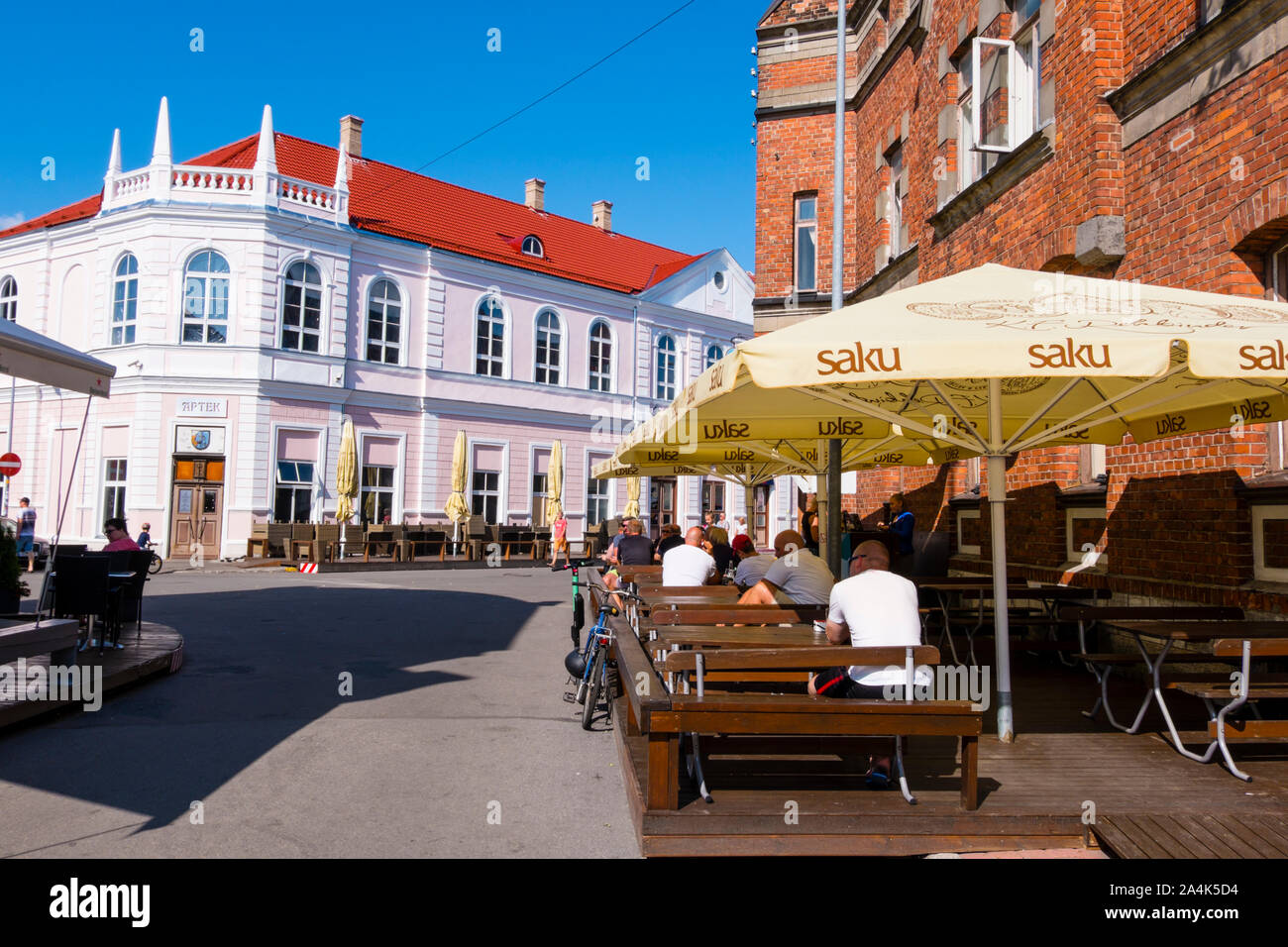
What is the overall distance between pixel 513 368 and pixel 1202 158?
1077 inches

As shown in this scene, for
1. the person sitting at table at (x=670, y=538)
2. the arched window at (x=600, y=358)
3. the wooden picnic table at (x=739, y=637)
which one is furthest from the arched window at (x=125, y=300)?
the wooden picnic table at (x=739, y=637)

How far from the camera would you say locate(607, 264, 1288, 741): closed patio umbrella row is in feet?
15.7

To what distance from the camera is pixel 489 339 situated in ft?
109

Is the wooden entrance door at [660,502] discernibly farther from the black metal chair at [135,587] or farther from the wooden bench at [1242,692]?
the wooden bench at [1242,692]

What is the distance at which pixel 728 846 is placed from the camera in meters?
A: 4.41

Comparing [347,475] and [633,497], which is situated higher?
[347,475]

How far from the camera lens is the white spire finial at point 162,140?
26.5m

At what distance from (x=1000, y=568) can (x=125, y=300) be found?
89.5 ft

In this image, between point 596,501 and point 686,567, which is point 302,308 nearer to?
point 596,501

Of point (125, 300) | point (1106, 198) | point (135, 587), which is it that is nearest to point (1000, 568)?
point (1106, 198)

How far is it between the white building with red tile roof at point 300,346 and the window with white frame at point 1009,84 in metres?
21.0
